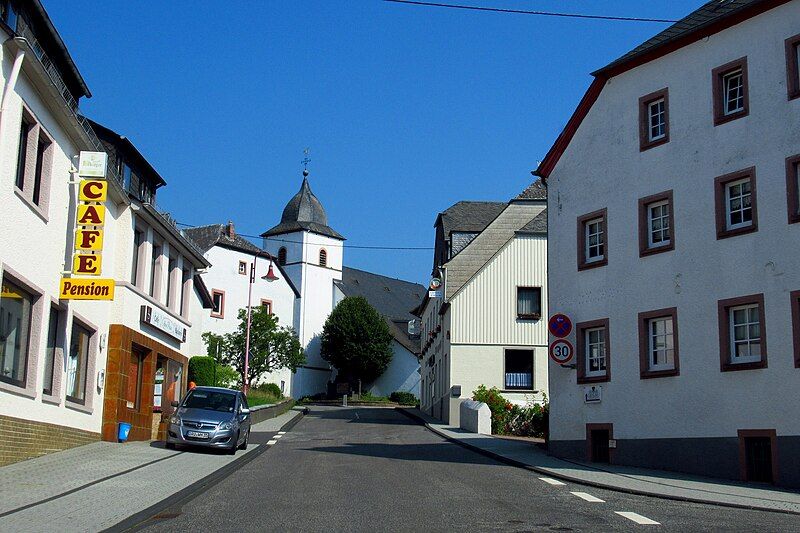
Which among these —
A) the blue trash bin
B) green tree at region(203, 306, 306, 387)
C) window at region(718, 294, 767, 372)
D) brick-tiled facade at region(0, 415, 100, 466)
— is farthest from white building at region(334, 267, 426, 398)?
window at region(718, 294, 767, 372)

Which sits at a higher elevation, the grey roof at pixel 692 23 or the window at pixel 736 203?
the grey roof at pixel 692 23

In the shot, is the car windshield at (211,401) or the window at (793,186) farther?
the car windshield at (211,401)

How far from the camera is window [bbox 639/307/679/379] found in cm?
2105

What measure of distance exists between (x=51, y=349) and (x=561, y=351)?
1145 centimetres

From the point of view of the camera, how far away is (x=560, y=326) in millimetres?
23344

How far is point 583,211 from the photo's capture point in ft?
79.1

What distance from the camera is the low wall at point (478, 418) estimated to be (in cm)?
3375

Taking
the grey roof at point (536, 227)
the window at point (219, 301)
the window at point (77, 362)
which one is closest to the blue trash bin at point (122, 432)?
the window at point (77, 362)

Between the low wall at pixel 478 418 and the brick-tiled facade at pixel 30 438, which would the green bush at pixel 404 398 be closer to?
the low wall at pixel 478 418

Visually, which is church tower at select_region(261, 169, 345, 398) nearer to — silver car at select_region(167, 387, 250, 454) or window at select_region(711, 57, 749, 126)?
silver car at select_region(167, 387, 250, 454)

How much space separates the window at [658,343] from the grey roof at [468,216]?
2684cm

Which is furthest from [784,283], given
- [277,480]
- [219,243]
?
[219,243]

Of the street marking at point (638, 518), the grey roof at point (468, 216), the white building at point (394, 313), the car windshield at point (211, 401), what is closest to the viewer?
the street marking at point (638, 518)

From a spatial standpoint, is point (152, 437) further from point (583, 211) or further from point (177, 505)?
point (177, 505)
